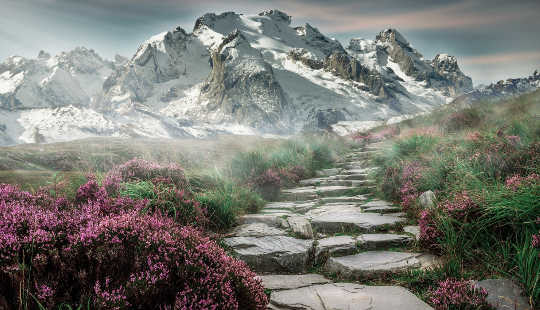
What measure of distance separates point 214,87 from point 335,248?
89.0 metres

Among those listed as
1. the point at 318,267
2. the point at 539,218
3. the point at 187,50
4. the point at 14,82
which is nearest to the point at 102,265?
the point at 318,267

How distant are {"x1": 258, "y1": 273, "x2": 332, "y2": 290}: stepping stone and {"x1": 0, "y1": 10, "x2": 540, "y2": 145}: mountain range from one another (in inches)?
837

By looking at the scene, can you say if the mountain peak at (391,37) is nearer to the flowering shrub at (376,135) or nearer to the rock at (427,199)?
the flowering shrub at (376,135)

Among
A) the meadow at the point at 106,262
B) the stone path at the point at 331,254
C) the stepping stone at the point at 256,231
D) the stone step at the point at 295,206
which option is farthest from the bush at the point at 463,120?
the meadow at the point at 106,262

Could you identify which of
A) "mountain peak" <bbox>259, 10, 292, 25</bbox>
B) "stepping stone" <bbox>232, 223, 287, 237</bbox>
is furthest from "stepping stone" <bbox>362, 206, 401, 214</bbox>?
"mountain peak" <bbox>259, 10, 292, 25</bbox>

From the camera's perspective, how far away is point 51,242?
1.68 meters

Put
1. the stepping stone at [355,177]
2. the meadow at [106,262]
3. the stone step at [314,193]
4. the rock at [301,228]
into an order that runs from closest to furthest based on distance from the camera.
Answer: the meadow at [106,262]
the rock at [301,228]
the stone step at [314,193]
the stepping stone at [355,177]

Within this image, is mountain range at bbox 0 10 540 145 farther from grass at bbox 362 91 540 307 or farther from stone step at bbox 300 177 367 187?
grass at bbox 362 91 540 307

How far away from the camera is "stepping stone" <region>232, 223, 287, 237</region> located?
→ 399 centimetres

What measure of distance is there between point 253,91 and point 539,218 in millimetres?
81362

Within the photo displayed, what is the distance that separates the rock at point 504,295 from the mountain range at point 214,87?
21388 millimetres

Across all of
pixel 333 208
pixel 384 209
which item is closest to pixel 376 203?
pixel 384 209

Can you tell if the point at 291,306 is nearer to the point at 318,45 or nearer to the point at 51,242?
the point at 51,242

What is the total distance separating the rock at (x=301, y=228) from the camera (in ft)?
13.6
